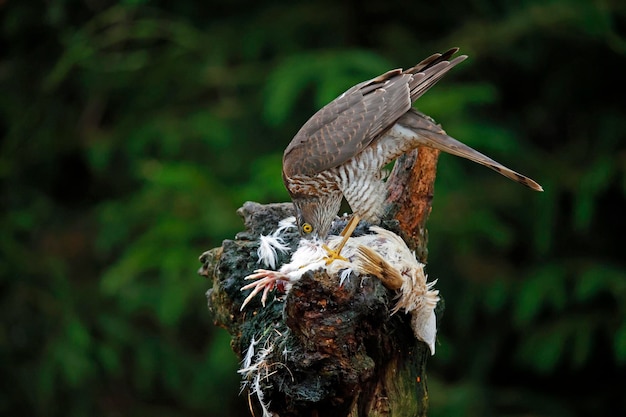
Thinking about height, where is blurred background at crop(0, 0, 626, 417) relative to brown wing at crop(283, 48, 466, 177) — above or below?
below

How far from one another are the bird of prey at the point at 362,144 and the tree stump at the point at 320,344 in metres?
0.21

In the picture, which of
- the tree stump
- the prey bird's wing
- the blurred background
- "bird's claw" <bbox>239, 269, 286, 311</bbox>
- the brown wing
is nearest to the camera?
the tree stump

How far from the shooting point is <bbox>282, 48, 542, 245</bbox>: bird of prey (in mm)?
3322

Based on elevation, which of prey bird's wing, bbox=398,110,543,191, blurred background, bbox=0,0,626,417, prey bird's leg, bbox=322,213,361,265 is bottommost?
blurred background, bbox=0,0,626,417

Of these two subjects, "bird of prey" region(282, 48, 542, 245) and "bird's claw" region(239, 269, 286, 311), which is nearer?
"bird's claw" region(239, 269, 286, 311)

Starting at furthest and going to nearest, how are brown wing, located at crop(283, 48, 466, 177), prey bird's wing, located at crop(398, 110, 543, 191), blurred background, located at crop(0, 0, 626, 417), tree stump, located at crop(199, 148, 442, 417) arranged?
1. blurred background, located at crop(0, 0, 626, 417)
2. brown wing, located at crop(283, 48, 466, 177)
3. prey bird's wing, located at crop(398, 110, 543, 191)
4. tree stump, located at crop(199, 148, 442, 417)

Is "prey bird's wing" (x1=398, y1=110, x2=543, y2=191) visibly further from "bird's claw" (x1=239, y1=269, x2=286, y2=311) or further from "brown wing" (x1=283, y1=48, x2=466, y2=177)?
"bird's claw" (x1=239, y1=269, x2=286, y2=311)

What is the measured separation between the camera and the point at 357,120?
3.41 meters

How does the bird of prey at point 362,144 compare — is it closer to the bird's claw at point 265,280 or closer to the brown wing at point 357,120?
the brown wing at point 357,120

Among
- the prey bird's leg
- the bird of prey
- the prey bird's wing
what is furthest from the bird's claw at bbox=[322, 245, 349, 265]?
the prey bird's wing

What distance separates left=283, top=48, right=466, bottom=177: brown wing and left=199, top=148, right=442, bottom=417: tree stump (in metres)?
0.34

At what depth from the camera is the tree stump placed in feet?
8.84

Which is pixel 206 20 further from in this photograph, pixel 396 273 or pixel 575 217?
pixel 396 273

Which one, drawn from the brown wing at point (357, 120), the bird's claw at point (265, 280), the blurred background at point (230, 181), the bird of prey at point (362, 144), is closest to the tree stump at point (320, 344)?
the bird's claw at point (265, 280)
